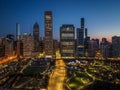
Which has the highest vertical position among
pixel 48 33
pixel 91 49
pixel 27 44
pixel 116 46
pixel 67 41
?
pixel 48 33

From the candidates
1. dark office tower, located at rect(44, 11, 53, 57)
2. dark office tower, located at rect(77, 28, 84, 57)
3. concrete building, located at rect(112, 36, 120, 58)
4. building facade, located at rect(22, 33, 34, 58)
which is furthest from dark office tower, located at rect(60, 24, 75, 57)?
building facade, located at rect(22, 33, 34, 58)

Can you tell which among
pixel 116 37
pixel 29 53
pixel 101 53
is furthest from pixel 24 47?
pixel 116 37

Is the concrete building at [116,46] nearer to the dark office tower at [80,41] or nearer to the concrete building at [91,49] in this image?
the concrete building at [91,49]

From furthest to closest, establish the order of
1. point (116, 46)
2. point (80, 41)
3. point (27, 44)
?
point (80, 41) < point (27, 44) < point (116, 46)

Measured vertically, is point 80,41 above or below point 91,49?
above

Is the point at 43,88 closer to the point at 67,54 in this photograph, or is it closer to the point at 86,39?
the point at 67,54

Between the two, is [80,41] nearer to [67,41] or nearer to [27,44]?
[67,41]

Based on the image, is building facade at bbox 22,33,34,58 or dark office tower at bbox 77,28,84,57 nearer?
dark office tower at bbox 77,28,84,57

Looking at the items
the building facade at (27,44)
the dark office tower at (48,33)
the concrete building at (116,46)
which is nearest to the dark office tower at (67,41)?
the dark office tower at (48,33)

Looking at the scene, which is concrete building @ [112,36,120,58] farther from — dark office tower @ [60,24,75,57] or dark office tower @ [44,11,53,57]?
dark office tower @ [44,11,53,57]

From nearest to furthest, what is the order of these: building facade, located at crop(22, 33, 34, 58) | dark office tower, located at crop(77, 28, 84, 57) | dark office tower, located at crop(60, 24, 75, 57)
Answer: dark office tower, located at crop(60, 24, 75, 57) < dark office tower, located at crop(77, 28, 84, 57) < building facade, located at crop(22, 33, 34, 58)

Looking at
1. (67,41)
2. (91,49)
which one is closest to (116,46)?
(91,49)
